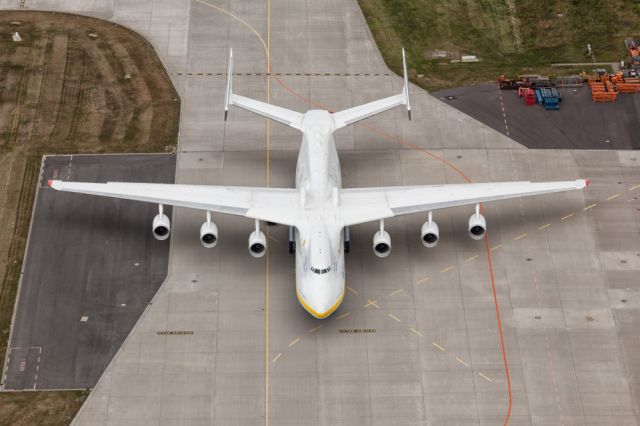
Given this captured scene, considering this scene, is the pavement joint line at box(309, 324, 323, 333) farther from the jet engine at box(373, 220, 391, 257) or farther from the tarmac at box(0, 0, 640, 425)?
the jet engine at box(373, 220, 391, 257)

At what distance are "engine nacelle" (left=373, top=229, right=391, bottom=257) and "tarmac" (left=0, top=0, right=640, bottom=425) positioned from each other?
2957 millimetres

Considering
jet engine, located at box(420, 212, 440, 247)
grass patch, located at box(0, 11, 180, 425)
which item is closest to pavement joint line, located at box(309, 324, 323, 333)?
jet engine, located at box(420, 212, 440, 247)

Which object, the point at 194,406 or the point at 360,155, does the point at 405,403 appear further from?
the point at 360,155

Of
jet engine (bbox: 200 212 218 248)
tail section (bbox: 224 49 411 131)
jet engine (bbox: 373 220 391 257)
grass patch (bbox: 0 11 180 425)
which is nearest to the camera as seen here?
jet engine (bbox: 373 220 391 257)

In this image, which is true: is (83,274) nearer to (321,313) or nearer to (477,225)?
(321,313)

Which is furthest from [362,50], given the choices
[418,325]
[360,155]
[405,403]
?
[405,403]

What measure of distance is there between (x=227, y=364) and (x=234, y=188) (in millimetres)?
13786

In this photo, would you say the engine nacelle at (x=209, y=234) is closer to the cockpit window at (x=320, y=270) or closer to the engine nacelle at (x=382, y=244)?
the cockpit window at (x=320, y=270)

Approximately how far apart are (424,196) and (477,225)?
4887 millimetres

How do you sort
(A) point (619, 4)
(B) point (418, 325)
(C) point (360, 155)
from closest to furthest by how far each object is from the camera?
(B) point (418, 325) → (C) point (360, 155) → (A) point (619, 4)

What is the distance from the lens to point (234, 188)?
70.0 meters

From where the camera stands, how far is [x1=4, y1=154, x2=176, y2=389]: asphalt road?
66.4 meters

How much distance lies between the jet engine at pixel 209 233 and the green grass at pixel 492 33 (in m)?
27.9

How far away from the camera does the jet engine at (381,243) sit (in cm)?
6806
